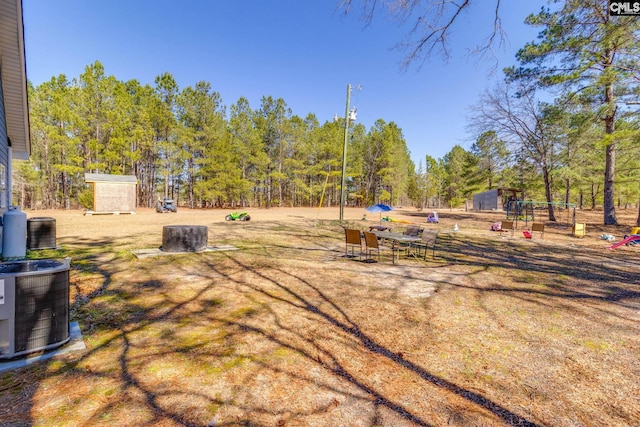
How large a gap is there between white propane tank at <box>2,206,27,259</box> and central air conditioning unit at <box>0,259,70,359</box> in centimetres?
506

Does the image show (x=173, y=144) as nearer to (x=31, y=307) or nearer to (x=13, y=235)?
(x=13, y=235)

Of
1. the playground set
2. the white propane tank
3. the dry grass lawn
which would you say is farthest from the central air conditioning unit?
the playground set

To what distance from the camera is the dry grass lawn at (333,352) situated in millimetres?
2246

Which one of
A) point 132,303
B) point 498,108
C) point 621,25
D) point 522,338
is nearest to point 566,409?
point 522,338

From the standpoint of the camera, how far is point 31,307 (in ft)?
8.80

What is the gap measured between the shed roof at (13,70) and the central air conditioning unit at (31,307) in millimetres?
8390

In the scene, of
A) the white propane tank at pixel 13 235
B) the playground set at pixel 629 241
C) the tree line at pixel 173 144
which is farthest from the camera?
the tree line at pixel 173 144

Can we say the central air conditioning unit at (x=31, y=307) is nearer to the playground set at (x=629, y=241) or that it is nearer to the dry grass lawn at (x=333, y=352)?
the dry grass lawn at (x=333, y=352)

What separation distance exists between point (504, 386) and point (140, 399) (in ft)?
10.3

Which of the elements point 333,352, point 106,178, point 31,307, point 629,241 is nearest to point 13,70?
point 31,307

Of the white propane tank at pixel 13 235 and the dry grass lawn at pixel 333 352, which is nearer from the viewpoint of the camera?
the dry grass lawn at pixel 333 352

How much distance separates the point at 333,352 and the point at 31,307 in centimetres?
293

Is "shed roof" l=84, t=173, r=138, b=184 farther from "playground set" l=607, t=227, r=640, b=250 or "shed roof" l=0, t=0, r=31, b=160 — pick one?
"playground set" l=607, t=227, r=640, b=250

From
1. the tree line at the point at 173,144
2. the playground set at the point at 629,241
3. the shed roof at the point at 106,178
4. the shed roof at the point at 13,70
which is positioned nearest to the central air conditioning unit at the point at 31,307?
the shed roof at the point at 13,70
